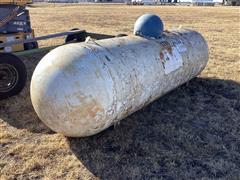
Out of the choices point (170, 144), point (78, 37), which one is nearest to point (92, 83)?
point (170, 144)

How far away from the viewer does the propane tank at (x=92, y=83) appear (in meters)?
4.09

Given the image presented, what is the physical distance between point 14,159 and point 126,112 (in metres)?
1.77

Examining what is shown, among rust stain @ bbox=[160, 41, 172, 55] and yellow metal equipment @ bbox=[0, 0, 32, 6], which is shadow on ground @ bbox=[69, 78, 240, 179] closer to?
rust stain @ bbox=[160, 41, 172, 55]

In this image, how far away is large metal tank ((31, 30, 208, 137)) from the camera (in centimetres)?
409

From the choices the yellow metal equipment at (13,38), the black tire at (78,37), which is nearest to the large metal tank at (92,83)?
the black tire at (78,37)

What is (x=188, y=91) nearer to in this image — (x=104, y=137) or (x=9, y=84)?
(x=104, y=137)

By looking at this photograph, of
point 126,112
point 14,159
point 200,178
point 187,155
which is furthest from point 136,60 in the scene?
point 14,159

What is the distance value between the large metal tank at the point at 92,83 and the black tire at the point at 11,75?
1.91m

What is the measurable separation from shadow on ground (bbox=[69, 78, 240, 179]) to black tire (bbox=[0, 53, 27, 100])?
213 cm

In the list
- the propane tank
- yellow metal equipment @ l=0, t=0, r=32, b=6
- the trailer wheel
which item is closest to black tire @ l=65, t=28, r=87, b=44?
the trailer wheel

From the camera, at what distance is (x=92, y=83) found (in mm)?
4156

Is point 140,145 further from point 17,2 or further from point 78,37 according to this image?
point 17,2

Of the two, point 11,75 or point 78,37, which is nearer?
point 11,75

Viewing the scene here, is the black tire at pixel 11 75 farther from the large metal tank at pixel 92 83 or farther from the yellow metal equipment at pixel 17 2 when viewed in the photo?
the yellow metal equipment at pixel 17 2
